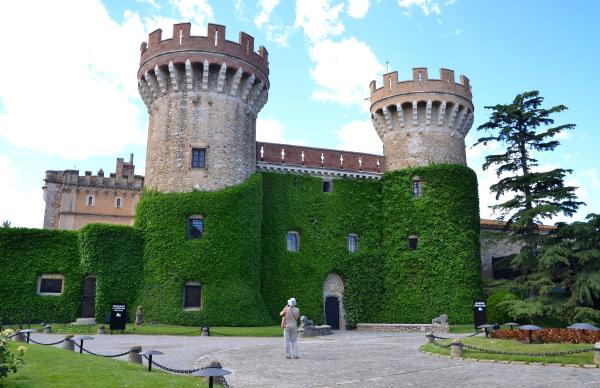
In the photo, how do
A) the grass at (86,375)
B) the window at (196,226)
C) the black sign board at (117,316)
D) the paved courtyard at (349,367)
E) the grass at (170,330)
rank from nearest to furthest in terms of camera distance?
the grass at (86,375)
the paved courtyard at (349,367)
the black sign board at (117,316)
the grass at (170,330)
the window at (196,226)

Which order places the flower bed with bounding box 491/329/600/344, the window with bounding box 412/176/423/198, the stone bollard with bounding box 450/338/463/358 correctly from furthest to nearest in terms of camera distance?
the window with bounding box 412/176/423/198, the flower bed with bounding box 491/329/600/344, the stone bollard with bounding box 450/338/463/358

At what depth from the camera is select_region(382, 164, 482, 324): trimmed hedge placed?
29.9 meters

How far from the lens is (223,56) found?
28062mm

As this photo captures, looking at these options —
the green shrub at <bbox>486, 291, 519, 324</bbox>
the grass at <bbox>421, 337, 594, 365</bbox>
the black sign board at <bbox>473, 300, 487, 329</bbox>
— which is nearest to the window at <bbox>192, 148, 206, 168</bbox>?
the grass at <bbox>421, 337, 594, 365</bbox>

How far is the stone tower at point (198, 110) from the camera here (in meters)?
27.2

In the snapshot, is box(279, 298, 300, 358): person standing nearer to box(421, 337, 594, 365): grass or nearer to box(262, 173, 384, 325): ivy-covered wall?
box(421, 337, 594, 365): grass

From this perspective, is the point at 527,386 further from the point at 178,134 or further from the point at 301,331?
the point at 178,134

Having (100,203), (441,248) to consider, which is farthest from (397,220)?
(100,203)

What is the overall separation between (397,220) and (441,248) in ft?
11.1

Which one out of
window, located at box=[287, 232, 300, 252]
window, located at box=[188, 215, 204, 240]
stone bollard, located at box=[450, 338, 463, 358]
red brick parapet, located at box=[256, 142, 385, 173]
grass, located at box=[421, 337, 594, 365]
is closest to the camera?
grass, located at box=[421, 337, 594, 365]

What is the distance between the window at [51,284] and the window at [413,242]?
68.1ft

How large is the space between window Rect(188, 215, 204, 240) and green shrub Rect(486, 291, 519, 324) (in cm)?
1680

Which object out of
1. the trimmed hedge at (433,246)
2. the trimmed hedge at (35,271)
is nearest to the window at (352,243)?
the trimmed hedge at (433,246)

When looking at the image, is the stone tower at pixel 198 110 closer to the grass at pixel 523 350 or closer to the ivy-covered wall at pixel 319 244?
the ivy-covered wall at pixel 319 244
